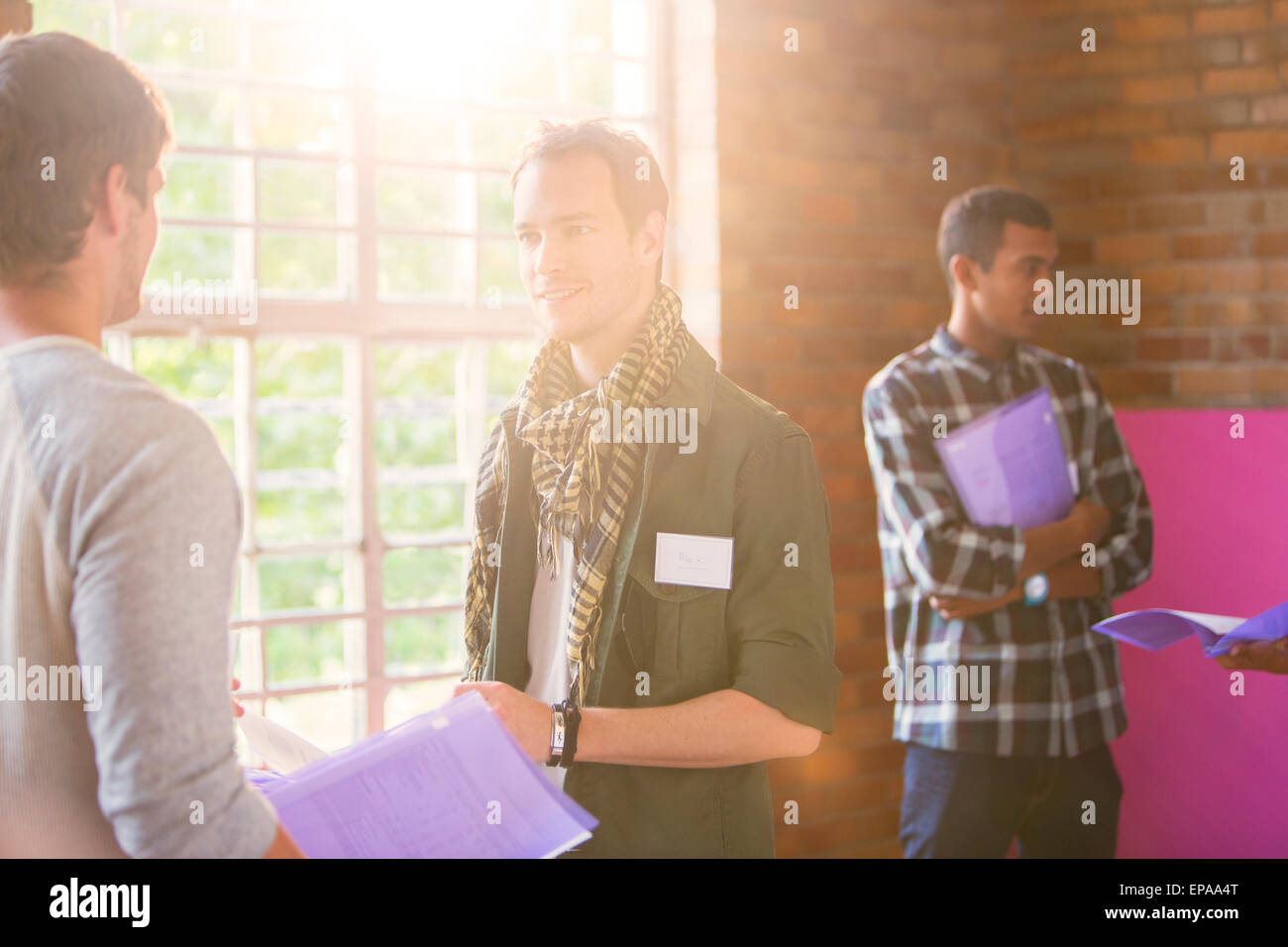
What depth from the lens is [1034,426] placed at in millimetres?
2281

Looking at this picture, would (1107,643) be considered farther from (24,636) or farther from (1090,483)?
(24,636)

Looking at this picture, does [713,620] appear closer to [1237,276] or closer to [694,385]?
[694,385]

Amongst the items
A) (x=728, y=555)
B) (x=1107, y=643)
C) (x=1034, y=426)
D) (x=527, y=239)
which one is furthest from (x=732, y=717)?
(x=1107, y=643)

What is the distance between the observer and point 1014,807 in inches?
90.0

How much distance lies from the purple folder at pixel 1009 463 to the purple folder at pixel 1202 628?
0.54m

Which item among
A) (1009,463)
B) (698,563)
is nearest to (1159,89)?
(1009,463)

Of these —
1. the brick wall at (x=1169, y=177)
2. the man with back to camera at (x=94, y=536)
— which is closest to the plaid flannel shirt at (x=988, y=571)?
the brick wall at (x=1169, y=177)

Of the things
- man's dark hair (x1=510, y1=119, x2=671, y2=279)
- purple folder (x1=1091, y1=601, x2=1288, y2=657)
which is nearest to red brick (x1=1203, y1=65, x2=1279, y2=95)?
purple folder (x1=1091, y1=601, x2=1288, y2=657)

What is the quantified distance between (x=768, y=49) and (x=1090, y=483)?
1339 millimetres

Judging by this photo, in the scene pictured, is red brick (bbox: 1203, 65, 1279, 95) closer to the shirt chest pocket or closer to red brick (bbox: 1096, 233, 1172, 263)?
red brick (bbox: 1096, 233, 1172, 263)

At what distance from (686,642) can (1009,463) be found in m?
1.12

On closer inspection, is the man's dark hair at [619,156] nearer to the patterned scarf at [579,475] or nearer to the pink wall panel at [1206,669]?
the patterned scarf at [579,475]

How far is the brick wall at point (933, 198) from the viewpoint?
273 cm

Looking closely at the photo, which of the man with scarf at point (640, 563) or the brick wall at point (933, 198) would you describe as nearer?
the man with scarf at point (640, 563)
